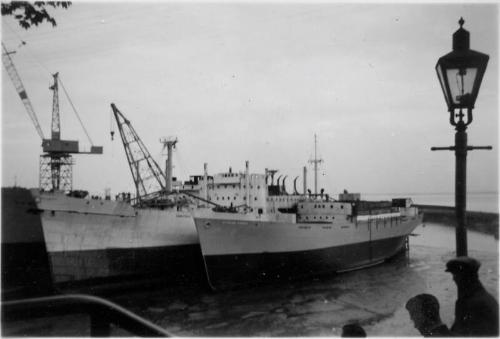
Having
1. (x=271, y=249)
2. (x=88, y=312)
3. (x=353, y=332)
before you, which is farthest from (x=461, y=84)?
(x=271, y=249)

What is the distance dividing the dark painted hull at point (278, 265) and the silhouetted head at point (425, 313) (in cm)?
1525

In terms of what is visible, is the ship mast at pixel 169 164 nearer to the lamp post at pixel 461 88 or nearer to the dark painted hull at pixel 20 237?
the dark painted hull at pixel 20 237

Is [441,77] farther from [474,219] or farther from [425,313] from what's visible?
[474,219]

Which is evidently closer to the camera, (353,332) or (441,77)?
(353,332)

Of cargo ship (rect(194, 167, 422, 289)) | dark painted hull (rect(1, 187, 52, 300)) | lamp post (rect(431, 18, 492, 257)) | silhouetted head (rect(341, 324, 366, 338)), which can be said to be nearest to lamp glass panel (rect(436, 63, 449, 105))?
lamp post (rect(431, 18, 492, 257))

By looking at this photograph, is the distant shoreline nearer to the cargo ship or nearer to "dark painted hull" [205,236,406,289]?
the cargo ship

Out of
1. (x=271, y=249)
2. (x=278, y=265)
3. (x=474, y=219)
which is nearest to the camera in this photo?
(x=271, y=249)

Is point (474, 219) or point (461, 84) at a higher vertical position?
point (461, 84)

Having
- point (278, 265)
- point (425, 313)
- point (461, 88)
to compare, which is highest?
point (461, 88)

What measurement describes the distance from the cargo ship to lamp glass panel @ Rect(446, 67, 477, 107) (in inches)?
581

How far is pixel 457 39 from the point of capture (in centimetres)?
346

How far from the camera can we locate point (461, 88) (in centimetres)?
347

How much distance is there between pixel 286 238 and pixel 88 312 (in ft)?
57.4

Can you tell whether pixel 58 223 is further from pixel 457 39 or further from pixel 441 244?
pixel 441 244
